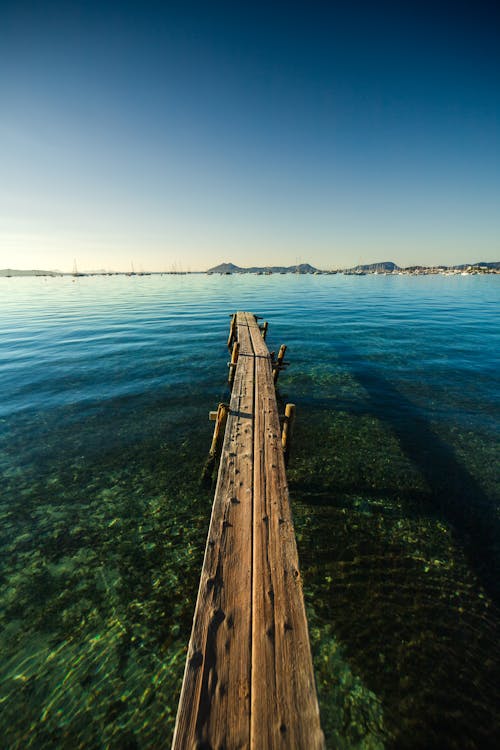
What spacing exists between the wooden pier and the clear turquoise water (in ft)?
6.75

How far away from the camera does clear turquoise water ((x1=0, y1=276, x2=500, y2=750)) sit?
13.1 feet

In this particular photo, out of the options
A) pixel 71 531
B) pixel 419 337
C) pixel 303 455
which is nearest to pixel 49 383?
pixel 71 531

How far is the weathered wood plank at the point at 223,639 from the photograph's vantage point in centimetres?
243

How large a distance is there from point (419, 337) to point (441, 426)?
16.8m

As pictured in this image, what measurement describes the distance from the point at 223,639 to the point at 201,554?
3230mm

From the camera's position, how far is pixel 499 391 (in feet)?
45.0

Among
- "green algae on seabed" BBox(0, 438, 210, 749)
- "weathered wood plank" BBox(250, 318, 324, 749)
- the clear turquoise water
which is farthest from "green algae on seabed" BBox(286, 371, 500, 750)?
"green algae on seabed" BBox(0, 438, 210, 749)

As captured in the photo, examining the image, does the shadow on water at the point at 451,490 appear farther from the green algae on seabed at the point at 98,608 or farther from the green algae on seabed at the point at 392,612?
the green algae on seabed at the point at 98,608

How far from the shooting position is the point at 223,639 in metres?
3.09

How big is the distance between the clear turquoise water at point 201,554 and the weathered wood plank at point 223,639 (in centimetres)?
205

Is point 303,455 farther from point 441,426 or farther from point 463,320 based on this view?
point 463,320

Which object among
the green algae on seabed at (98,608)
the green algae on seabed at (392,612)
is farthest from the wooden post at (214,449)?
the green algae on seabed at (392,612)

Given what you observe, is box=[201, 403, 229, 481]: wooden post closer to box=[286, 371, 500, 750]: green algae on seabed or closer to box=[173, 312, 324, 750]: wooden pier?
box=[286, 371, 500, 750]: green algae on seabed

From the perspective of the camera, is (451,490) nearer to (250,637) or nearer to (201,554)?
(201,554)
